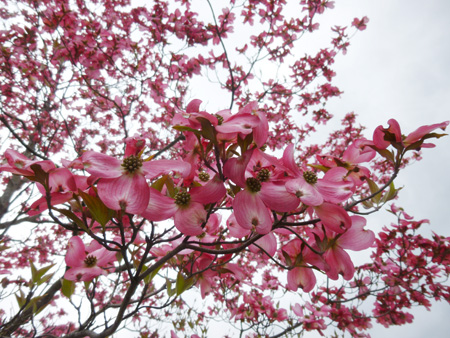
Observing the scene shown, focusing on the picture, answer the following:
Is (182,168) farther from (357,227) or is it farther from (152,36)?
(152,36)

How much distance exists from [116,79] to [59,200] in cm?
396

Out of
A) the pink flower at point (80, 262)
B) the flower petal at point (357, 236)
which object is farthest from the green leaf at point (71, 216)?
the flower petal at point (357, 236)

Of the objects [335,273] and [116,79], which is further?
[116,79]

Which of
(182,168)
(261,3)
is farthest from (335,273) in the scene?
(261,3)

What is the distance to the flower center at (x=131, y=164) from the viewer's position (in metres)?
0.69

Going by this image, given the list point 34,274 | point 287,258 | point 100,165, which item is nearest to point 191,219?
point 100,165

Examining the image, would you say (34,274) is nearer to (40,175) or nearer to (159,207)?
(40,175)

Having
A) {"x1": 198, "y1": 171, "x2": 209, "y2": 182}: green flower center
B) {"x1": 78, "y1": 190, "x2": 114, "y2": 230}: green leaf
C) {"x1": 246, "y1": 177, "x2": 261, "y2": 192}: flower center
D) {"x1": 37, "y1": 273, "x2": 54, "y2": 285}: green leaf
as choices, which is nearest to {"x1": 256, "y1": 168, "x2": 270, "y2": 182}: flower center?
{"x1": 246, "y1": 177, "x2": 261, "y2": 192}: flower center

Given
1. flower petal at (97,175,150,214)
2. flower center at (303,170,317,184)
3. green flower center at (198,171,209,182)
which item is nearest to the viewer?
flower petal at (97,175,150,214)

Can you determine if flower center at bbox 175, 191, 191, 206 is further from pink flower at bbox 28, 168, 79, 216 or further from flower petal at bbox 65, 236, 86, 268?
flower petal at bbox 65, 236, 86, 268

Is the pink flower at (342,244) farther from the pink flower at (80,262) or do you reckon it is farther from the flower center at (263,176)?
the pink flower at (80,262)

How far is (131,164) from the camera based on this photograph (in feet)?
2.27

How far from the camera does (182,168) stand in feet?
2.32

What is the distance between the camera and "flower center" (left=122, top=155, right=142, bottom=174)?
0.69 metres
